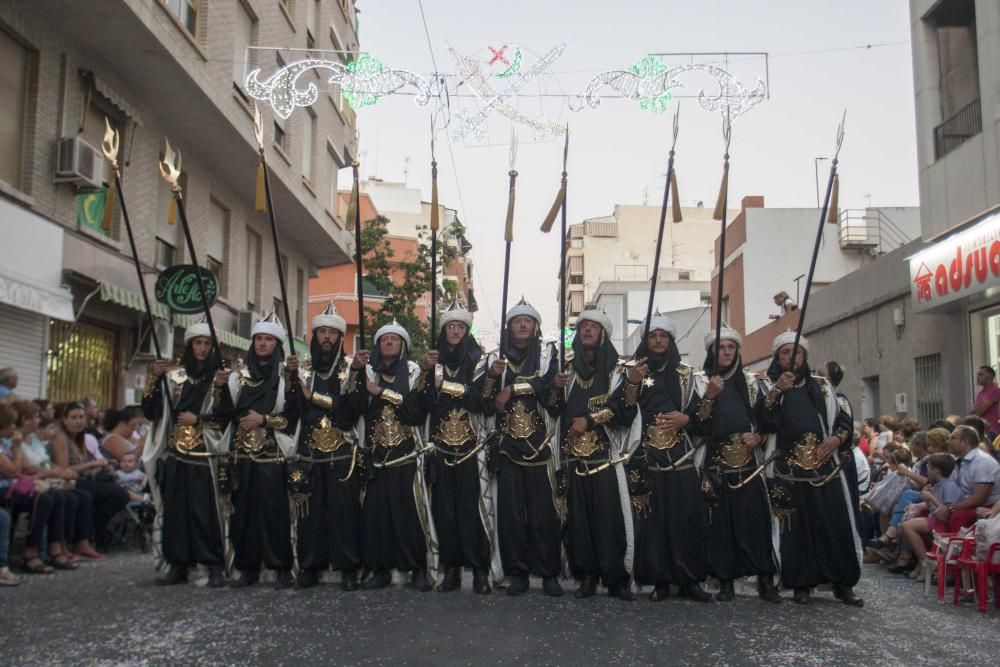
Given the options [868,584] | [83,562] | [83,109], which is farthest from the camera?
[83,109]

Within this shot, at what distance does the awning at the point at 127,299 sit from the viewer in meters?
11.8

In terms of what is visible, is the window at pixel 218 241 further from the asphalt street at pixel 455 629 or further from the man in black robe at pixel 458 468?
the man in black robe at pixel 458 468

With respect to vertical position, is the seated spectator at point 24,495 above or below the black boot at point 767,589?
above

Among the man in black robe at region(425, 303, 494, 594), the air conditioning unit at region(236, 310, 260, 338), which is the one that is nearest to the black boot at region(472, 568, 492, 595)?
the man in black robe at region(425, 303, 494, 594)

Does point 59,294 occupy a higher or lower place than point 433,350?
higher

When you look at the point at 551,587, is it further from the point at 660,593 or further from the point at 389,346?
the point at 389,346

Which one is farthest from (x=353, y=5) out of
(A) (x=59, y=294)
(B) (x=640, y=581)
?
(B) (x=640, y=581)

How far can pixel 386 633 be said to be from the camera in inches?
206

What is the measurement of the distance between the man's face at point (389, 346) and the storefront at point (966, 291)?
7805 mm

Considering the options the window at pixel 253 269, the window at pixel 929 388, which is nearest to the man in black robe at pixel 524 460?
the window at pixel 929 388

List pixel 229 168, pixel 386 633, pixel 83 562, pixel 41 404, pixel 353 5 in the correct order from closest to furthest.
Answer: pixel 386 633 < pixel 83 562 < pixel 41 404 < pixel 229 168 < pixel 353 5

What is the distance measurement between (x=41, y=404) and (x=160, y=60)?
220 inches

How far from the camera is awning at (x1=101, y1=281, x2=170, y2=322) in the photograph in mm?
11844

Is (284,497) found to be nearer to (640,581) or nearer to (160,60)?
(640,581)
